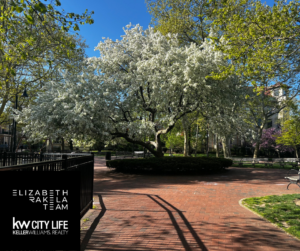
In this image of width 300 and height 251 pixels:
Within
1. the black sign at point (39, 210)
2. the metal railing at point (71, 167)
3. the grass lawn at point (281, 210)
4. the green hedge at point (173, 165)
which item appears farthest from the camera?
the green hedge at point (173, 165)

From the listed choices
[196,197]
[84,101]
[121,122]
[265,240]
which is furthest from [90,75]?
[265,240]

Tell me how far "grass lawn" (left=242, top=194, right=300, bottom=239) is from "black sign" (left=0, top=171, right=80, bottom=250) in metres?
4.41

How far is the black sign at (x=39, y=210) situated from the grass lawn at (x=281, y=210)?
441cm

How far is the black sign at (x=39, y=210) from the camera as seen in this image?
2.50 meters

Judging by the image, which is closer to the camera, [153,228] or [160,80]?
[153,228]

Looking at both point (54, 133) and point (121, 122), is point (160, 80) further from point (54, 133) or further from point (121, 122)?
point (54, 133)

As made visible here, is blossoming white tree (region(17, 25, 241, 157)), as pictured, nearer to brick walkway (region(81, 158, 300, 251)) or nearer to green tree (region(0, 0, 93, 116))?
green tree (region(0, 0, 93, 116))

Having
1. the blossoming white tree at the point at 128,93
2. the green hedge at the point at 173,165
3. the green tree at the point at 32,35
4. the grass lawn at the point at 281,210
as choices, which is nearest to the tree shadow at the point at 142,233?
the grass lawn at the point at 281,210

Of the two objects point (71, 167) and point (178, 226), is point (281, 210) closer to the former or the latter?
point (178, 226)

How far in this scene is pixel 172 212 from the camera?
658cm

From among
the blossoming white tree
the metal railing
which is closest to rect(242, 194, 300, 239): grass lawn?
the metal railing

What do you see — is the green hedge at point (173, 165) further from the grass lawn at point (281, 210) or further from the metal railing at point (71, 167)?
the metal railing at point (71, 167)

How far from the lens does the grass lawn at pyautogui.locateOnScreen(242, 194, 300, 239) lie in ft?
17.6

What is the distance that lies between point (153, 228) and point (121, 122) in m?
10.4
